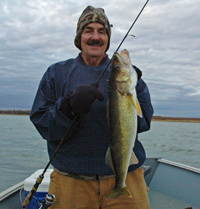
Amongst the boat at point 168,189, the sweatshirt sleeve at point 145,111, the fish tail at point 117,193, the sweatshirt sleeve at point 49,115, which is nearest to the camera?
the fish tail at point 117,193

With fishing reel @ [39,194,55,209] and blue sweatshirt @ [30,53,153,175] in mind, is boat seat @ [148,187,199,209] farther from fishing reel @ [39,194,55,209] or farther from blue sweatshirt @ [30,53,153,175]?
fishing reel @ [39,194,55,209]

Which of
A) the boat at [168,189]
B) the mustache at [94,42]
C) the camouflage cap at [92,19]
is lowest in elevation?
the boat at [168,189]

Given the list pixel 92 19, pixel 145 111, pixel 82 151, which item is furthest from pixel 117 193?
pixel 92 19

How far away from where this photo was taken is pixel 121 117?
7.11 ft

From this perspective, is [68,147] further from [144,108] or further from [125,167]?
[144,108]

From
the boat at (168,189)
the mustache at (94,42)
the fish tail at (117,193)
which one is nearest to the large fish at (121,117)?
the fish tail at (117,193)

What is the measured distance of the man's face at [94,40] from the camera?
279cm

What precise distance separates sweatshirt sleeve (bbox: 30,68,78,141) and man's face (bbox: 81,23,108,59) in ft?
2.07

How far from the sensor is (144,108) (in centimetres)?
254

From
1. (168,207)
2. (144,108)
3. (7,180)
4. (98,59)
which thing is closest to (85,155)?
(144,108)

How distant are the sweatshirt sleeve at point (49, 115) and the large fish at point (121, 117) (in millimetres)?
499

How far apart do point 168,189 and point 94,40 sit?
417 cm

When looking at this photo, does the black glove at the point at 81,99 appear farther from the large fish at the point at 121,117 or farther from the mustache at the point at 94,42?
the mustache at the point at 94,42

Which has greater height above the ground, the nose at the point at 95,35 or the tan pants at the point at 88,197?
the nose at the point at 95,35
